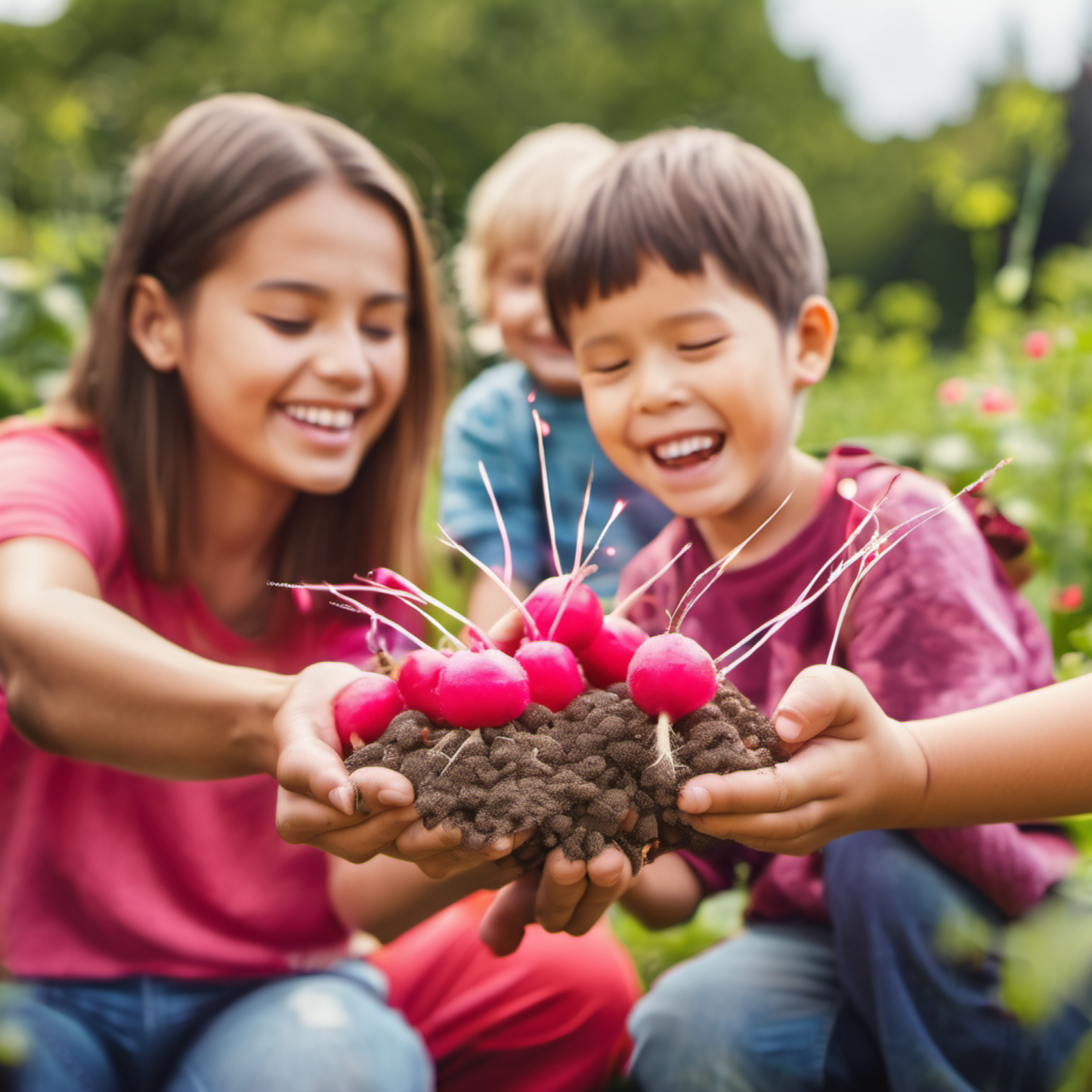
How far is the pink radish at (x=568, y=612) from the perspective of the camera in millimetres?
1349

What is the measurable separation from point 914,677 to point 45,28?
2377 centimetres

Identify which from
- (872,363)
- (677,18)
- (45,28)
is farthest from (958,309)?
(45,28)

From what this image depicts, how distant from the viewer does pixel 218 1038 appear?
1.77 m

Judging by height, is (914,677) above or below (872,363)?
below

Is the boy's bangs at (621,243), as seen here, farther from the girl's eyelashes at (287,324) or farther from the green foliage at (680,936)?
the green foliage at (680,936)

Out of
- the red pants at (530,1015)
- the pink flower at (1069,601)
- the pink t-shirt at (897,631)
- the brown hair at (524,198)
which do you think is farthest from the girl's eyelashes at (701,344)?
the brown hair at (524,198)

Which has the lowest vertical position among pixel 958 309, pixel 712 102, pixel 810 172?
pixel 958 309

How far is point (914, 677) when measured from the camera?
1.58 m

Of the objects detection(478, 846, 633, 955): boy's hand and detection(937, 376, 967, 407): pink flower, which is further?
detection(937, 376, 967, 407): pink flower

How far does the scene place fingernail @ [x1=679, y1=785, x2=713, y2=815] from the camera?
1.11 meters

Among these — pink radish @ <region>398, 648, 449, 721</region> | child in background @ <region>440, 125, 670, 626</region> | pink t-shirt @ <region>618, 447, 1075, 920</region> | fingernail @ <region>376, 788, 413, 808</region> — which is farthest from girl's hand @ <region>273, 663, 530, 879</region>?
child in background @ <region>440, 125, 670, 626</region>

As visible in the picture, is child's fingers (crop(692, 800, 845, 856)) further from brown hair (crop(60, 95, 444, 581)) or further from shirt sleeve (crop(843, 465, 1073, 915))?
brown hair (crop(60, 95, 444, 581))

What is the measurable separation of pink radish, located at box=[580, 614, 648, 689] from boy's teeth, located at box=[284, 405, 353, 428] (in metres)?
0.86

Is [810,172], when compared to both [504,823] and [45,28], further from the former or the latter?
[504,823]
